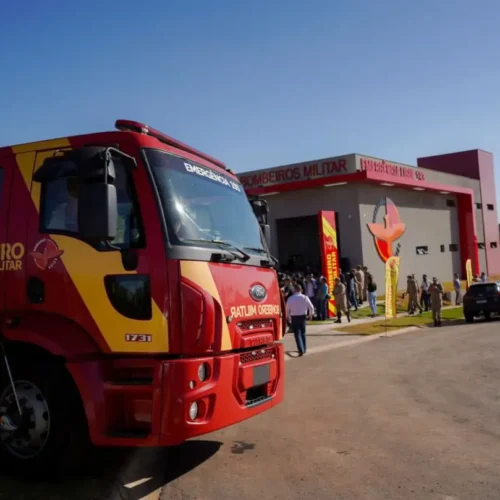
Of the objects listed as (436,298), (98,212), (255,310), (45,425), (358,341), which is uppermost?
(98,212)

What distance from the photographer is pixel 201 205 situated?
18.0 ft

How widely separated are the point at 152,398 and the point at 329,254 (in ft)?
61.5

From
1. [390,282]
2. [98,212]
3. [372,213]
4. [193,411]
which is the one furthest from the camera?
[372,213]

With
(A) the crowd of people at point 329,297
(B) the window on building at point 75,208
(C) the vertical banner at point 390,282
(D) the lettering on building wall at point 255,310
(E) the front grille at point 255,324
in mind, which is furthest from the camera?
(C) the vertical banner at point 390,282

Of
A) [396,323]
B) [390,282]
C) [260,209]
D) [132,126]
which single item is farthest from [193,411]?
[396,323]

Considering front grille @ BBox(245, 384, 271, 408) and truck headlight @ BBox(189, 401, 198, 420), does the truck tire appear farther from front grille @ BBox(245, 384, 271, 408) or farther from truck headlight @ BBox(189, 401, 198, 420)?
front grille @ BBox(245, 384, 271, 408)

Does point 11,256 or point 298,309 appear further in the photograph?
point 298,309

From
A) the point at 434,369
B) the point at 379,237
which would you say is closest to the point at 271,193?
the point at 379,237

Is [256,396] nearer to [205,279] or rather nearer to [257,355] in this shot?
[257,355]

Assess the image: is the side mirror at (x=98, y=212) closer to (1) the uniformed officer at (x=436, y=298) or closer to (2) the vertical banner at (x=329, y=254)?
(1) the uniformed officer at (x=436, y=298)

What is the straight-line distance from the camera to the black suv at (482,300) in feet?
70.9

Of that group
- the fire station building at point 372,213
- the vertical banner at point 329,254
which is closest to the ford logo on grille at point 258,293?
the vertical banner at point 329,254

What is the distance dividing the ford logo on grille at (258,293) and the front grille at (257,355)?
0.49 m

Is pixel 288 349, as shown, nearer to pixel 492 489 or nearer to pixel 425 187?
pixel 492 489
